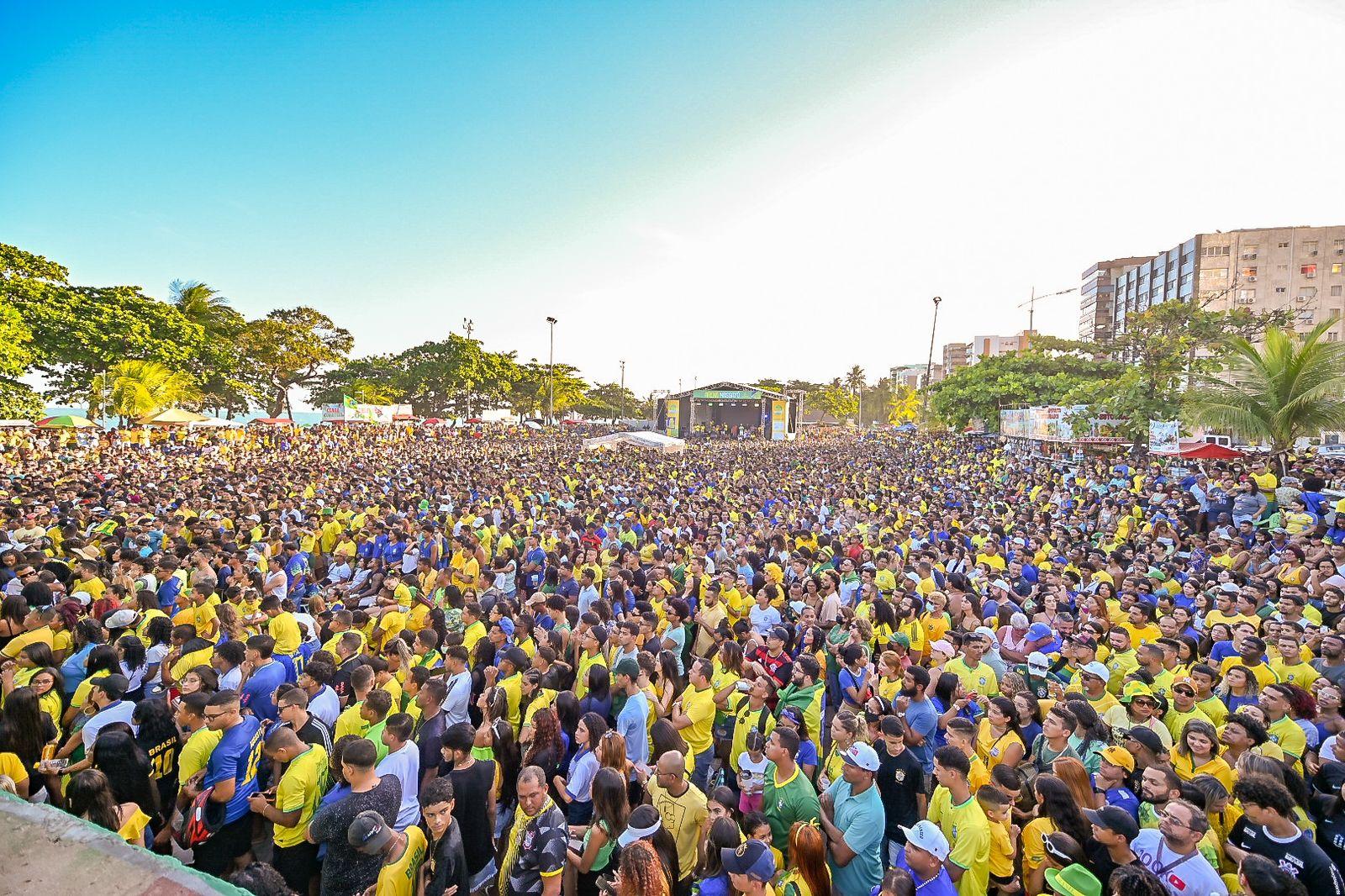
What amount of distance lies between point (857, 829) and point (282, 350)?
50.3 metres

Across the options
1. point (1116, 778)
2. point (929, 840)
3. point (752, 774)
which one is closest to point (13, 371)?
point (752, 774)

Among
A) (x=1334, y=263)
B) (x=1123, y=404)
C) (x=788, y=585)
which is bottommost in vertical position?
(x=788, y=585)

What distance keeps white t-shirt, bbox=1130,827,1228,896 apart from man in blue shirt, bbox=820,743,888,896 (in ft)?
3.75

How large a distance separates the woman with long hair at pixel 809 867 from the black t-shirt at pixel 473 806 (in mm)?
1768

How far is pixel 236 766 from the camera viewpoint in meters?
3.42

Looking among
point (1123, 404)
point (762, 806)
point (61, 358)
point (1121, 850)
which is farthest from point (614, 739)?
point (61, 358)

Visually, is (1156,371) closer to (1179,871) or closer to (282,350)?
(1179,871)

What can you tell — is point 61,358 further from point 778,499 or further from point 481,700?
point 481,700

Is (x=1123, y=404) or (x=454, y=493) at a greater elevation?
(x=1123, y=404)

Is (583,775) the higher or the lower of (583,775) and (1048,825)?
the lower

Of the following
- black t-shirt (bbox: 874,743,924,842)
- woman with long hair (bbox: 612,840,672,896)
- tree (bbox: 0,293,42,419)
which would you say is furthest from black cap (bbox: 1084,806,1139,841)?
tree (bbox: 0,293,42,419)

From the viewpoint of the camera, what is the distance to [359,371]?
56219 mm

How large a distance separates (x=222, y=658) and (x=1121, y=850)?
5727 millimetres

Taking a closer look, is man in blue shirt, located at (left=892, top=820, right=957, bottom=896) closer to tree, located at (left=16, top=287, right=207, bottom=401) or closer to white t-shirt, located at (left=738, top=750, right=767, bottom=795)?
white t-shirt, located at (left=738, top=750, right=767, bottom=795)
